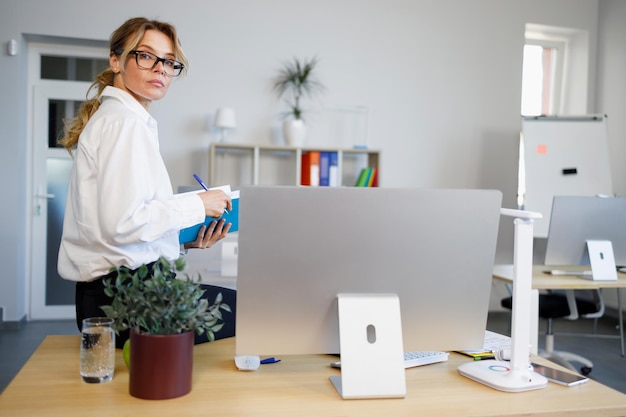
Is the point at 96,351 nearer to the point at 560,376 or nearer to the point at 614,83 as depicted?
the point at 560,376

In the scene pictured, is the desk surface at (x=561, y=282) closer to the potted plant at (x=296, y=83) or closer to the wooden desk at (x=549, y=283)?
the wooden desk at (x=549, y=283)

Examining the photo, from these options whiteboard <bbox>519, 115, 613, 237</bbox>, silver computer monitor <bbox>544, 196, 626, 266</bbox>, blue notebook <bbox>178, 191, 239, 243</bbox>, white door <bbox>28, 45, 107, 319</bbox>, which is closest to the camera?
blue notebook <bbox>178, 191, 239, 243</bbox>

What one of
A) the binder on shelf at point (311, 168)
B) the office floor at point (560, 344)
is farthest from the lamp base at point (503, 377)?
the binder on shelf at point (311, 168)

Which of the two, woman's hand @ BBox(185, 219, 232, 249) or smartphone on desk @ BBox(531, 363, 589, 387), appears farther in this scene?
woman's hand @ BBox(185, 219, 232, 249)

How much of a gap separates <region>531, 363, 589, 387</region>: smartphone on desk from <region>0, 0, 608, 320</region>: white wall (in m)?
3.88

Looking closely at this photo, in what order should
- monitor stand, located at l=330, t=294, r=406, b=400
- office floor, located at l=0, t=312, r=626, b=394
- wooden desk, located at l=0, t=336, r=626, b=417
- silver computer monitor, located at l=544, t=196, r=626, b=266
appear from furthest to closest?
office floor, located at l=0, t=312, r=626, b=394 < silver computer monitor, located at l=544, t=196, r=626, b=266 < monitor stand, located at l=330, t=294, r=406, b=400 < wooden desk, located at l=0, t=336, r=626, b=417

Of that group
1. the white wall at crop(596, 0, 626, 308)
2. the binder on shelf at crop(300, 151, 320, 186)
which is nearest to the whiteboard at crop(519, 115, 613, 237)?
the white wall at crop(596, 0, 626, 308)

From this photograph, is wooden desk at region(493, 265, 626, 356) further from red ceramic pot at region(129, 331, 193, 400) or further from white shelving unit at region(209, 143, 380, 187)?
red ceramic pot at region(129, 331, 193, 400)

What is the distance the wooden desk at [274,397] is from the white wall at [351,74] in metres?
3.73

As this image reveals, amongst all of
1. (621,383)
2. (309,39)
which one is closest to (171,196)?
(621,383)

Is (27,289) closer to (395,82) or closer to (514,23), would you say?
(395,82)

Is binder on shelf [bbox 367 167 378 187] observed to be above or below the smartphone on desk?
above

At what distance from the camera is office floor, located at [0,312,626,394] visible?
3766 mm

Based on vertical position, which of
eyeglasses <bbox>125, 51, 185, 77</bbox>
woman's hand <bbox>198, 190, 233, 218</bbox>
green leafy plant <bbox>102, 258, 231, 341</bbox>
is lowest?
green leafy plant <bbox>102, 258, 231, 341</bbox>
